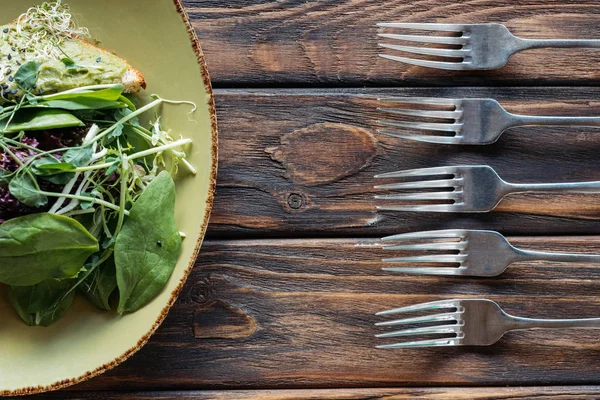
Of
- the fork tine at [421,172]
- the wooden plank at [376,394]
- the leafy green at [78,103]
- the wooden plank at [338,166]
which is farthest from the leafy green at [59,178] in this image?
the fork tine at [421,172]

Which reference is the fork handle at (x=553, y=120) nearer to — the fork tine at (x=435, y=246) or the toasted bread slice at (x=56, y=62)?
the fork tine at (x=435, y=246)

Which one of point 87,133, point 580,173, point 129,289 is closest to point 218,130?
point 87,133

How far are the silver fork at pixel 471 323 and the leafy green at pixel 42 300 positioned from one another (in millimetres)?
618

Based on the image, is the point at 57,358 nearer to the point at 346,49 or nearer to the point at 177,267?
the point at 177,267

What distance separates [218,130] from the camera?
1226mm

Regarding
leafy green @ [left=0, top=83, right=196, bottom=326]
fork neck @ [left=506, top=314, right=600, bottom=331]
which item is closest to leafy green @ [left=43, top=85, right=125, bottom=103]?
leafy green @ [left=0, top=83, right=196, bottom=326]

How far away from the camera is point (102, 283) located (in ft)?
3.62

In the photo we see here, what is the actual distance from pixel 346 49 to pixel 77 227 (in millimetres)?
644

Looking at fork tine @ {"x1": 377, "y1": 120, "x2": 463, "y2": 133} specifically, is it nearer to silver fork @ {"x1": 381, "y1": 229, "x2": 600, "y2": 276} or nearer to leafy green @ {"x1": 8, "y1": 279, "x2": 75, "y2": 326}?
silver fork @ {"x1": 381, "y1": 229, "x2": 600, "y2": 276}

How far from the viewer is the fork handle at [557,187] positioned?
1186 millimetres

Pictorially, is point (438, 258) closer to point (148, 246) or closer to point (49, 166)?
point (148, 246)

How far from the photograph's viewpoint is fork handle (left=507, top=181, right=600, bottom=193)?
→ 1.19 m

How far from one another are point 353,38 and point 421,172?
12.5 inches

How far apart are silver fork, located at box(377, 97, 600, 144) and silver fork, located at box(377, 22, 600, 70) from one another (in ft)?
0.27
